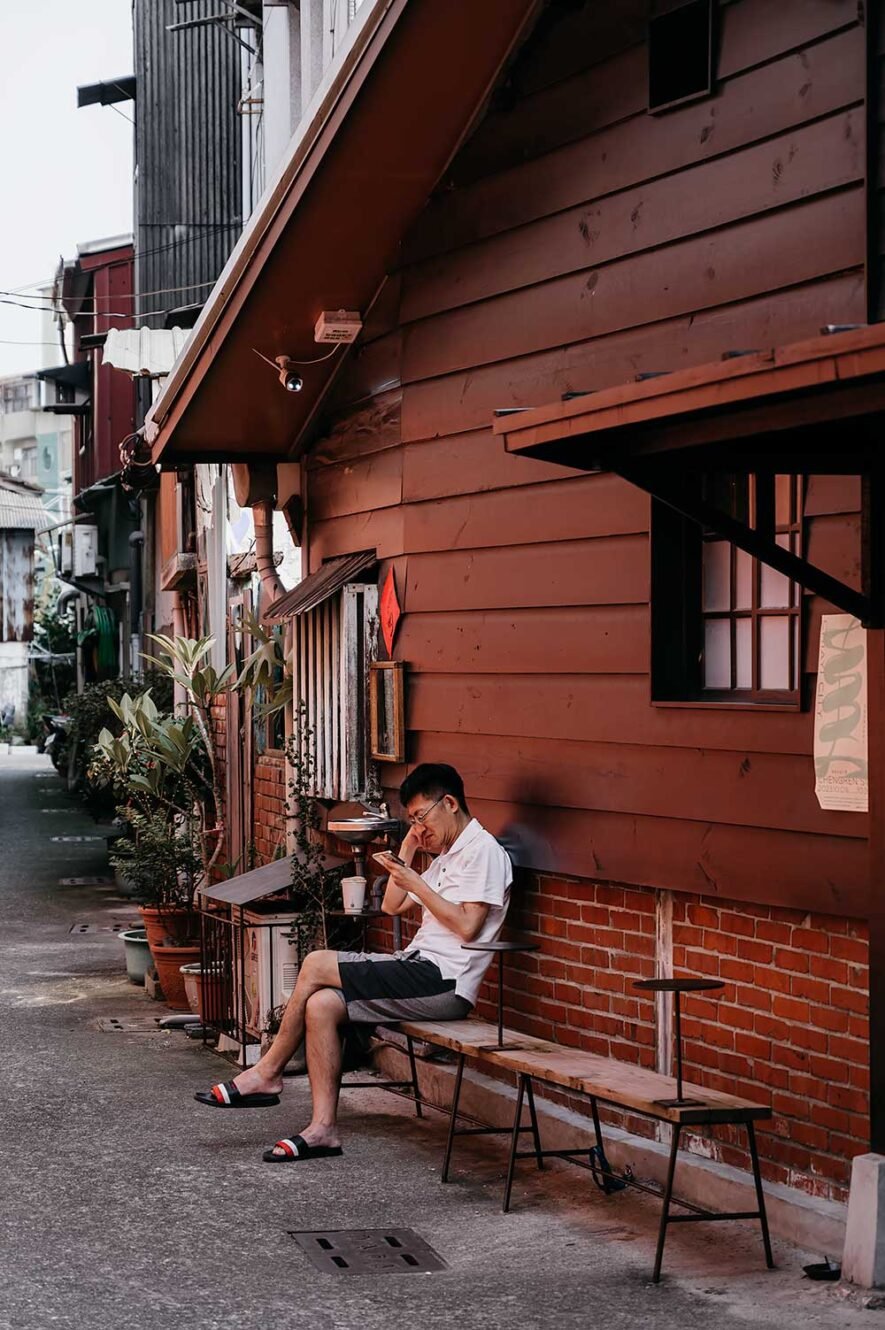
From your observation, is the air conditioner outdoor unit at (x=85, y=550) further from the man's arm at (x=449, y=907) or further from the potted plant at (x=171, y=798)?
the man's arm at (x=449, y=907)

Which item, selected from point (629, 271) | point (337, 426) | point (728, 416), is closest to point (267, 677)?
point (337, 426)

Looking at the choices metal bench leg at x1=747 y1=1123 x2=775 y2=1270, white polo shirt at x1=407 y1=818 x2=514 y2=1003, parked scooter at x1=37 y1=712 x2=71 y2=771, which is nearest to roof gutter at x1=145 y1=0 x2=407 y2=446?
white polo shirt at x1=407 y1=818 x2=514 y2=1003

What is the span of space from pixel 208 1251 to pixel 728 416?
3334 mm

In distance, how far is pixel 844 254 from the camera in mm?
6059

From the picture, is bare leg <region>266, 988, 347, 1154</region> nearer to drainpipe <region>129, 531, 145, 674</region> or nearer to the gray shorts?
the gray shorts

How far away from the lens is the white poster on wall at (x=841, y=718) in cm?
595

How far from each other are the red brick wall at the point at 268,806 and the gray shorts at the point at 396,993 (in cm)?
385

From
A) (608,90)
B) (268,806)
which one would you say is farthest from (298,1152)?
(268,806)

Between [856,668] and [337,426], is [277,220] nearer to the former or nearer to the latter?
[337,426]

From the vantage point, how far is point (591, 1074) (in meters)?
6.40

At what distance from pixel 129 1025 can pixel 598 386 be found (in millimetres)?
5557

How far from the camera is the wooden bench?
19.2ft

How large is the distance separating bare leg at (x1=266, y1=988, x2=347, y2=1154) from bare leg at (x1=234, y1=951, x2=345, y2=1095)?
0.05 metres

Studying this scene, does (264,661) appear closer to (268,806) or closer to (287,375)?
(268,806)
